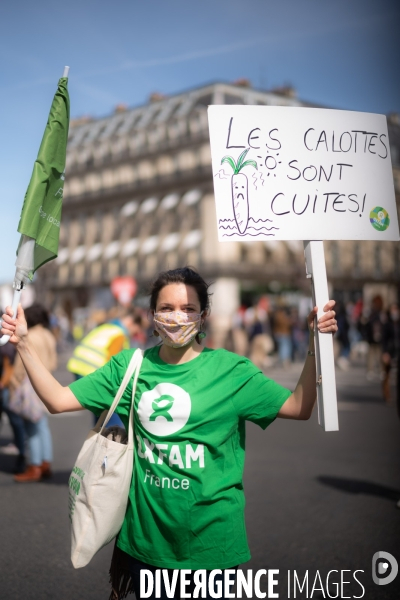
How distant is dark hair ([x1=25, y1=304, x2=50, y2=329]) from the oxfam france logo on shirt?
16.6 ft

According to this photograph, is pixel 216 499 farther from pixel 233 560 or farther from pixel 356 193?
pixel 356 193

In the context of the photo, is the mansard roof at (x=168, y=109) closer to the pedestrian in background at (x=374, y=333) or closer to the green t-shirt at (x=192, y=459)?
the pedestrian in background at (x=374, y=333)

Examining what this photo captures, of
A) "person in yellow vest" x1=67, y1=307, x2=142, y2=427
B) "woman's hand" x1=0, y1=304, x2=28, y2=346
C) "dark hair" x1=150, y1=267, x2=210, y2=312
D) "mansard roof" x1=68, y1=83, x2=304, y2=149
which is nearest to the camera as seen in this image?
"woman's hand" x1=0, y1=304, x2=28, y2=346

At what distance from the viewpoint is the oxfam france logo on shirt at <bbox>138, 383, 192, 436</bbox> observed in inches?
107

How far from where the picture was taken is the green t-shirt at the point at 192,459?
2689 mm

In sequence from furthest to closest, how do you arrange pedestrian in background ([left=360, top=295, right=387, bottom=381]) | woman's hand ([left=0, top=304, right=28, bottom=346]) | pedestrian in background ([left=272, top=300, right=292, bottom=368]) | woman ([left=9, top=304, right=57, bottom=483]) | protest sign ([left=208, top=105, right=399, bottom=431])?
pedestrian in background ([left=272, top=300, right=292, bottom=368]) < pedestrian in background ([left=360, top=295, right=387, bottom=381]) < woman ([left=9, top=304, right=57, bottom=483]) < protest sign ([left=208, top=105, right=399, bottom=431]) < woman's hand ([left=0, top=304, right=28, bottom=346])

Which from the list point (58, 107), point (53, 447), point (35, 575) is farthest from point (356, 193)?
point (53, 447)

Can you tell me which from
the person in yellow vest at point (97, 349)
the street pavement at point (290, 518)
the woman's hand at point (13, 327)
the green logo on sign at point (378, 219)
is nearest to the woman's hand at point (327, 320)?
the green logo on sign at point (378, 219)

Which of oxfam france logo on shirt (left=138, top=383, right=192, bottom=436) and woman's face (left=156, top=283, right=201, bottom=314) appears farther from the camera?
woman's face (left=156, top=283, right=201, bottom=314)

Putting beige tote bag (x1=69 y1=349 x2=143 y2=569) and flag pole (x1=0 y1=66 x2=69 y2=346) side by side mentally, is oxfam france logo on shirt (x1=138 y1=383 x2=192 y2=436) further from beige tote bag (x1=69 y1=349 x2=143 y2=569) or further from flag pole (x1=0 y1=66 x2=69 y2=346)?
flag pole (x1=0 y1=66 x2=69 y2=346)

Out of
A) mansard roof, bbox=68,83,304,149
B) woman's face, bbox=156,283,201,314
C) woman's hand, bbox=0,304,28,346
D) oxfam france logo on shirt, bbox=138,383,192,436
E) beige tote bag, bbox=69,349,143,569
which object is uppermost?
mansard roof, bbox=68,83,304,149

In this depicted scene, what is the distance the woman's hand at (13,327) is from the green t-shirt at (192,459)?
1.42ft

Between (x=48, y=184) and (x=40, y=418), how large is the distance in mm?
4901

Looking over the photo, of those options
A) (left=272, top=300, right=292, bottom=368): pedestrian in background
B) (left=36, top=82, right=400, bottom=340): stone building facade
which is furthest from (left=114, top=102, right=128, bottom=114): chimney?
(left=272, top=300, right=292, bottom=368): pedestrian in background
